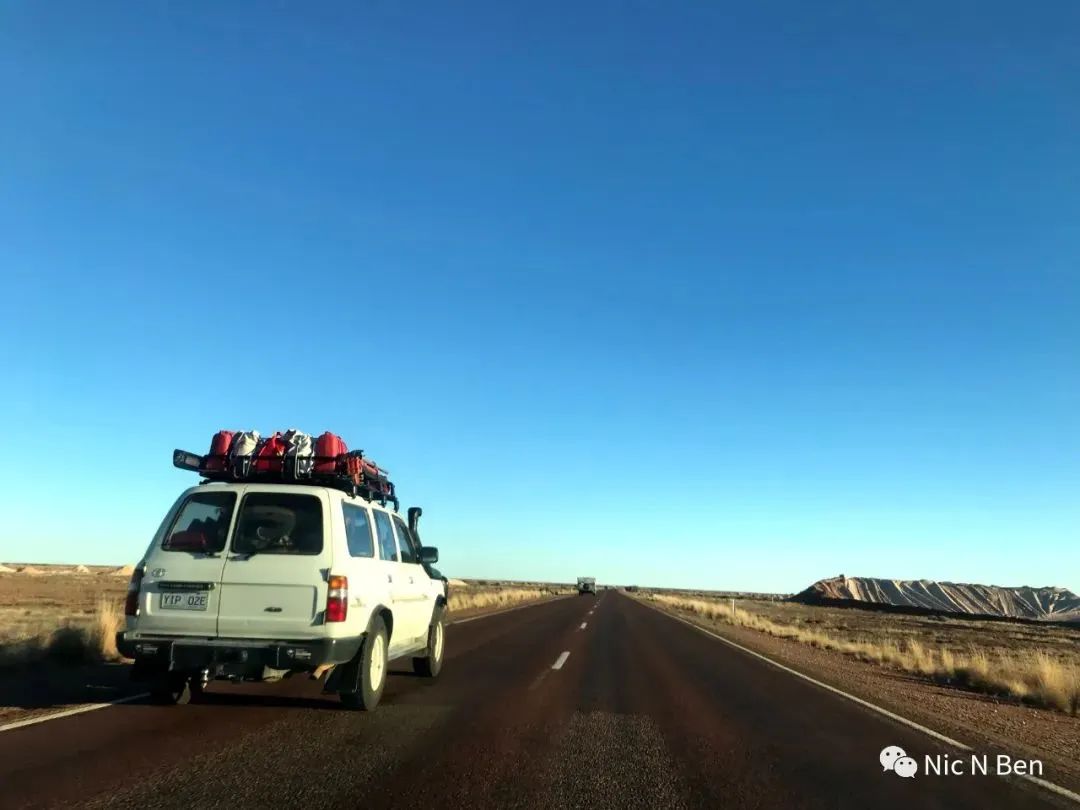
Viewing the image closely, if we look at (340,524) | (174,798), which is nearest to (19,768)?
(174,798)

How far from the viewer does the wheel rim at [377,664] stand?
8.72 m

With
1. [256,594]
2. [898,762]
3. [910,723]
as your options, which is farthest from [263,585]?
[910,723]

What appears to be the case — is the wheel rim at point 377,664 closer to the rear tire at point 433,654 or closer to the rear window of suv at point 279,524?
the rear window of suv at point 279,524

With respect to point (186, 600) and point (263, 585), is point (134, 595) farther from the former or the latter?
point (263, 585)

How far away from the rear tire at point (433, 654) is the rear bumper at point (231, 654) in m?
4.37

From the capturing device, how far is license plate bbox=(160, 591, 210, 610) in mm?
7789

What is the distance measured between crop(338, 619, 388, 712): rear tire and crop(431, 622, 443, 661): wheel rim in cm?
293

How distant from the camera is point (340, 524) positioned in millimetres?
8211

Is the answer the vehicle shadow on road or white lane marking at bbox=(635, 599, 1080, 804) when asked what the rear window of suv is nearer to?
the vehicle shadow on road

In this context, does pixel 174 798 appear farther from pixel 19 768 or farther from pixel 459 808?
pixel 459 808

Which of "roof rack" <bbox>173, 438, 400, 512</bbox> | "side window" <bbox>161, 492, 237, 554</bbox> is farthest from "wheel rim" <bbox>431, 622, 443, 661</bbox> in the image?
"side window" <bbox>161, 492, 237, 554</bbox>

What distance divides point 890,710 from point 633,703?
3710mm

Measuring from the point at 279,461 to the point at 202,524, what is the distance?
1.10 meters

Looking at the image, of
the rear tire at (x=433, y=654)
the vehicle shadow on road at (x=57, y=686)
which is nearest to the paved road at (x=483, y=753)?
the rear tire at (x=433, y=654)
